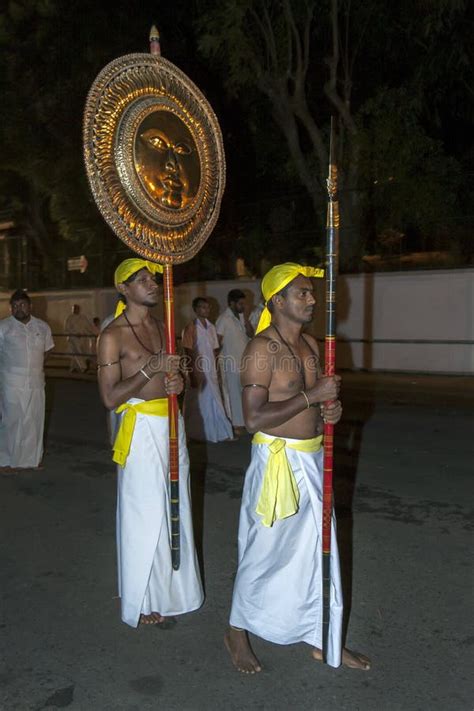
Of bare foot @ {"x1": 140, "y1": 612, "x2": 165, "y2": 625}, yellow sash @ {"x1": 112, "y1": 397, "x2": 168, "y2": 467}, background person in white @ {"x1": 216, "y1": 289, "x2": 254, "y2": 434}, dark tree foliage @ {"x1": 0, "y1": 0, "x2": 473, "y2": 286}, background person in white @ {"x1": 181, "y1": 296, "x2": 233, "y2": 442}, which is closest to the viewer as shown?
yellow sash @ {"x1": 112, "y1": 397, "x2": 168, "y2": 467}

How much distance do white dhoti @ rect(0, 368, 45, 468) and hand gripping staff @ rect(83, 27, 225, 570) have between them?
4.05m

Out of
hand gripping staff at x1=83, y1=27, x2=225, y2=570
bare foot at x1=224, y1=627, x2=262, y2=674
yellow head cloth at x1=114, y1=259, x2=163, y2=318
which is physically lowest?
bare foot at x1=224, y1=627, x2=262, y2=674

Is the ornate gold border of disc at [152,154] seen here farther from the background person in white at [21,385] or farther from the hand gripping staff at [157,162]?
the background person in white at [21,385]

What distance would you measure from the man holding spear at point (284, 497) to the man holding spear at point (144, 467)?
1.74ft

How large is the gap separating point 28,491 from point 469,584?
3939 millimetres

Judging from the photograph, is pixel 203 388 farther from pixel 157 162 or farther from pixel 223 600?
pixel 157 162

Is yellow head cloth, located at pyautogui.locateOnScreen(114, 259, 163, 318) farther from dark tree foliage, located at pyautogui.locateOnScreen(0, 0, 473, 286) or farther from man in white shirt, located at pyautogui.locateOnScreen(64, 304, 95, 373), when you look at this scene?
man in white shirt, located at pyautogui.locateOnScreen(64, 304, 95, 373)

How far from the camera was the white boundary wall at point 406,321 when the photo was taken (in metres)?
14.6

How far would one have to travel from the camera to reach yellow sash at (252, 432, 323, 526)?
303cm

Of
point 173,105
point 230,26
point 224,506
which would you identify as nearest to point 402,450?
point 224,506

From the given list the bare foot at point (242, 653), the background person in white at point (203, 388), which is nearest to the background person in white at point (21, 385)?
the background person in white at point (203, 388)

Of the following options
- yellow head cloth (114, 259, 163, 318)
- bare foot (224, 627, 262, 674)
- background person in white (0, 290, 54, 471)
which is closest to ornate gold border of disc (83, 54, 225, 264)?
yellow head cloth (114, 259, 163, 318)

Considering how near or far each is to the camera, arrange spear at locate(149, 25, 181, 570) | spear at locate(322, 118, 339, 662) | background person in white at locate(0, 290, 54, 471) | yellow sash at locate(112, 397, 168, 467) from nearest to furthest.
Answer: spear at locate(322, 118, 339, 662), spear at locate(149, 25, 181, 570), yellow sash at locate(112, 397, 168, 467), background person in white at locate(0, 290, 54, 471)

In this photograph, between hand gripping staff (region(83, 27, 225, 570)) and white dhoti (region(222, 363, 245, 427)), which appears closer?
hand gripping staff (region(83, 27, 225, 570))
